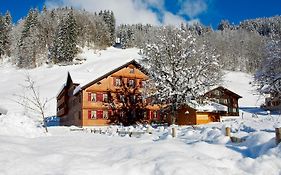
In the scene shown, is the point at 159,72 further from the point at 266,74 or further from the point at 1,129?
the point at 1,129

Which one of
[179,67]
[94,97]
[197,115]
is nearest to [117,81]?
[94,97]

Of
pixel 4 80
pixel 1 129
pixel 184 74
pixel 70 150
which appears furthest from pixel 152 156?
pixel 4 80

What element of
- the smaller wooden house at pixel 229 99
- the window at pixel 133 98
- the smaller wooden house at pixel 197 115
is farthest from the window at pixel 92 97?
the smaller wooden house at pixel 229 99

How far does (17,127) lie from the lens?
69.4 feet

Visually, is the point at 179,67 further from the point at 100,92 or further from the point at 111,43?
the point at 111,43

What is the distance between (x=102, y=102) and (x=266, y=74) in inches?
1023

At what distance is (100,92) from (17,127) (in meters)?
30.1

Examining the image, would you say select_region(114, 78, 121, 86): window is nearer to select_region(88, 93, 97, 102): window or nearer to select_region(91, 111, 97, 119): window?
select_region(88, 93, 97, 102): window

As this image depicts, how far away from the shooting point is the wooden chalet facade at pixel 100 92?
50125mm

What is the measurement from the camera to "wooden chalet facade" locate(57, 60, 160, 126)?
50125 millimetres

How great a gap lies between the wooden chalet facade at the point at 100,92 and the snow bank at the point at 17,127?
27.1 meters

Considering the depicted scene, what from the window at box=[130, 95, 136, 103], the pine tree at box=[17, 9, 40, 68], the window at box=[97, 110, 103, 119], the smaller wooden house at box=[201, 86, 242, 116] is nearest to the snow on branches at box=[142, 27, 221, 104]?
the window at box=[130, 95, 136, 103]

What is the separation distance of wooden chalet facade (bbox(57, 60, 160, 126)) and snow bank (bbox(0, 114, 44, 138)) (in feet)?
88.8

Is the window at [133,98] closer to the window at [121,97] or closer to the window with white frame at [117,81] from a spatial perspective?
the window at [121,97]
